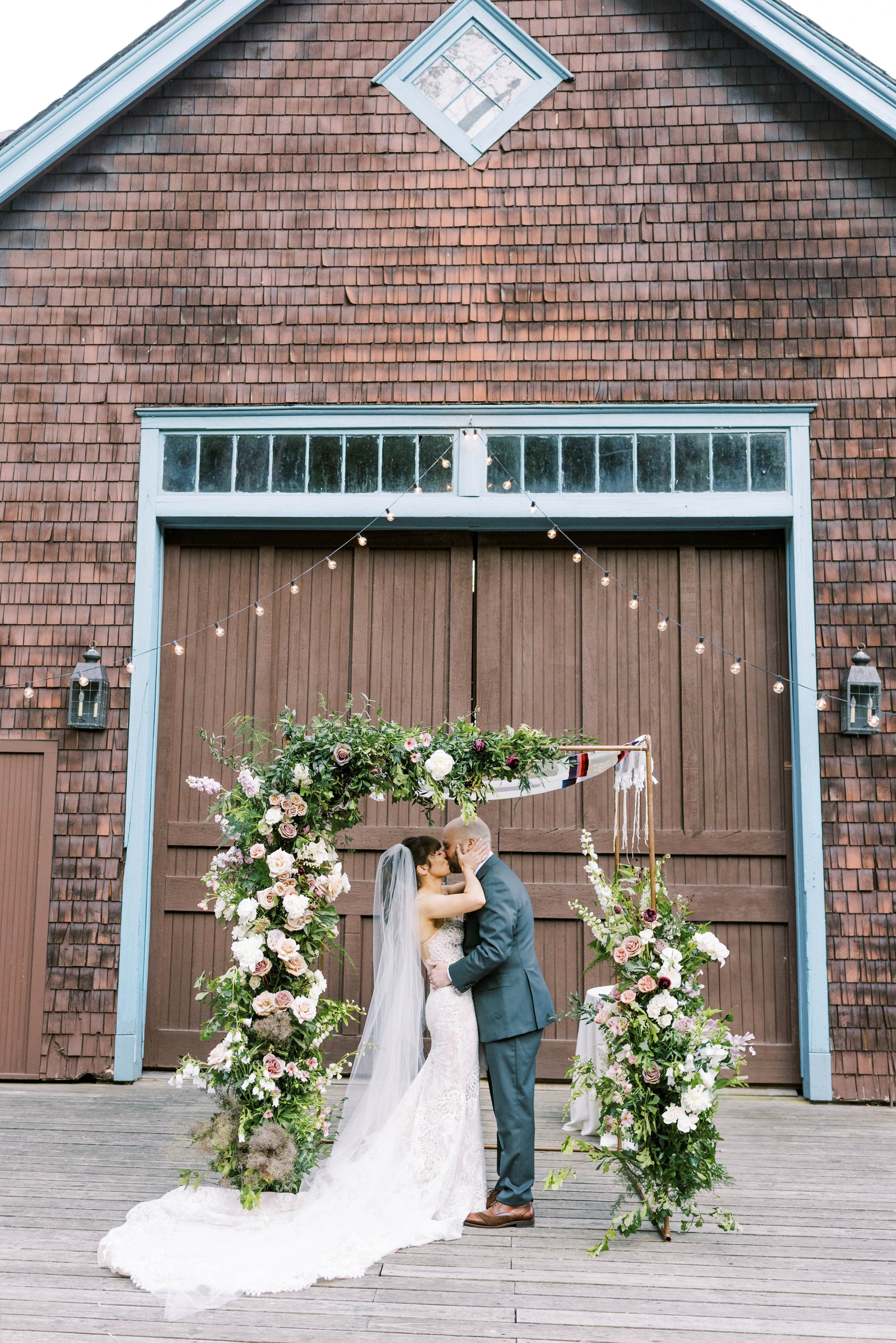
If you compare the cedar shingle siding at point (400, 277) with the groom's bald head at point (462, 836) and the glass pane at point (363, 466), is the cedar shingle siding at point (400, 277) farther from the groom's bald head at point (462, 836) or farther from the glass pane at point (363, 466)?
the groom's bald head at point (462, 836)

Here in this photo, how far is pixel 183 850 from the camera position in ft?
23.1

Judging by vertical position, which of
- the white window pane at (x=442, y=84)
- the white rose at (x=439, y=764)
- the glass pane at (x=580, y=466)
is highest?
the white window pane at (x=442, y=84)

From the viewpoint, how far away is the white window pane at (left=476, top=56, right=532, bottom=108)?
721 cm

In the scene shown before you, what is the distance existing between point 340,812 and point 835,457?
4.19 metres

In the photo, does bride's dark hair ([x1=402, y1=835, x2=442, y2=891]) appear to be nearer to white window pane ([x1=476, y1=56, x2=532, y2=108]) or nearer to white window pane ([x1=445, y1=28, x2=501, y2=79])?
white window pane ([x1=476, y1=56, x2=532, y2=108])

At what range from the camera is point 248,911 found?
4.56 m

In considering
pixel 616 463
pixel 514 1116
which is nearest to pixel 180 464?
pixel 616 463

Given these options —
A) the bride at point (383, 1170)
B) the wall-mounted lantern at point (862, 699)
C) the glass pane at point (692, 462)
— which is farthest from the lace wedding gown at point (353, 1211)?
the glass pane at point (692, 462)

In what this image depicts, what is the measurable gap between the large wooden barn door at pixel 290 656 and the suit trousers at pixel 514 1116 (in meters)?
2.45

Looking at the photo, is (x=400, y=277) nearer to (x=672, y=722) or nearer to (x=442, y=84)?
(x=442, y=84)

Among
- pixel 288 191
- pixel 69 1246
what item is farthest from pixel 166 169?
pixel 69 1246

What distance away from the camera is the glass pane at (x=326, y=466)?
708 centimetres

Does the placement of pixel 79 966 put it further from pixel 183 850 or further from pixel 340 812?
pixel 340 812

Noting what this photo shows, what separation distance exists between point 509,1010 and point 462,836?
83cm
